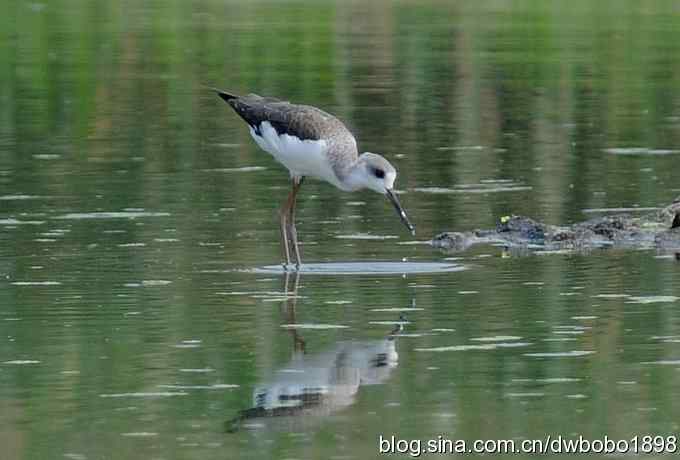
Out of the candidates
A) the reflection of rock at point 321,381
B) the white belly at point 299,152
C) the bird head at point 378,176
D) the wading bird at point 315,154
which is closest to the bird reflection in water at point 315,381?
the reflection of rock at point 321,381

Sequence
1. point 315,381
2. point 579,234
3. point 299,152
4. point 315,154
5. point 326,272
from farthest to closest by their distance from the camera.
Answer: point 579,234, point 299,152, point 315,154, point 326,272, point 315,381

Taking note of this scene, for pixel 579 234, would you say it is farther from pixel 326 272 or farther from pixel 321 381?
pixel 321 381

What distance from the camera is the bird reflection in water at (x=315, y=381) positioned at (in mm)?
8961

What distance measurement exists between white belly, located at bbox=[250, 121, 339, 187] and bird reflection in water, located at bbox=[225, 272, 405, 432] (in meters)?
2.59

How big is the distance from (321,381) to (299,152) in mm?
4091

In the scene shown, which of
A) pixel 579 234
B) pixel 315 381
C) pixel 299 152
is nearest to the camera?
pixel 315 381

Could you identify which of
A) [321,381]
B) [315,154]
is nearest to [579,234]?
[315,154]

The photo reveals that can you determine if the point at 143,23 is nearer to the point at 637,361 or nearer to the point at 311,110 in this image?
the point at 311,110

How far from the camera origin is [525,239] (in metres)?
14.1

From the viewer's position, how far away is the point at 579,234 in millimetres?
14078

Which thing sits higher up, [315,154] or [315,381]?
[315,154]

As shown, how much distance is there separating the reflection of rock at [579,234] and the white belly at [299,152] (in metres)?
0.95

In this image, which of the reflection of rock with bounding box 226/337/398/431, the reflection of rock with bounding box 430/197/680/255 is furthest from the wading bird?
the reflection of rock with bounding box 226/337/398/431

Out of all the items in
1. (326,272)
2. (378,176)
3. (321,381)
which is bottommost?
(326,272)
